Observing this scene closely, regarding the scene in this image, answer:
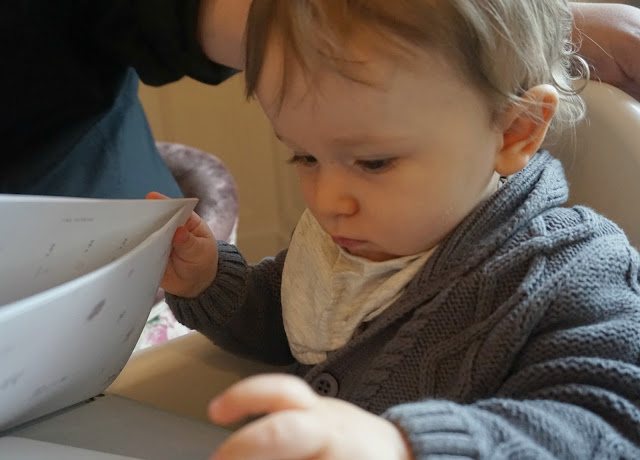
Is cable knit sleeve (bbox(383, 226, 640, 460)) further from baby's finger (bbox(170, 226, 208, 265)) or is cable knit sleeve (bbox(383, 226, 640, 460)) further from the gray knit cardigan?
baby's finger (bbox(170, 226, 208, 265))

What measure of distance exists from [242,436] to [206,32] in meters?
0.50

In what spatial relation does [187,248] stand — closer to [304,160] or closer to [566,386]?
[304,160]

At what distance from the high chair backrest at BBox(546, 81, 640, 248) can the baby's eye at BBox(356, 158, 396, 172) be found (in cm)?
22

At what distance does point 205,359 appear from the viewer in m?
0.69

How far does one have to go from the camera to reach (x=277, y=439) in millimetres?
309

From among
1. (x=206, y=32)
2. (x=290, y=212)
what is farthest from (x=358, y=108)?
(x=290, y=212)

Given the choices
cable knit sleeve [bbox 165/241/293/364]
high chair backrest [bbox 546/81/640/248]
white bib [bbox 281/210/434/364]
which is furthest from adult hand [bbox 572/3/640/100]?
cable knit sleeve [bbox 165/241/293/364]

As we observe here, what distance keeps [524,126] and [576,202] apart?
0.49 feet

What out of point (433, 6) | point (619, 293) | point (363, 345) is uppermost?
point (433, 6)

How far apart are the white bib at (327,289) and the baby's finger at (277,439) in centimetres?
25

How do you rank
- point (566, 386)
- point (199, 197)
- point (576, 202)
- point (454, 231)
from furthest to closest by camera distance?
point (199, 197), point (576, 202), point (454, 231), point (566, 386)

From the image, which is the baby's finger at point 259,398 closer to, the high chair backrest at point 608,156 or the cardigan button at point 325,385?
the cardigan button at point 325,385

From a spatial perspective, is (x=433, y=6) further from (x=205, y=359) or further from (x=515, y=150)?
(x=205, y=359)

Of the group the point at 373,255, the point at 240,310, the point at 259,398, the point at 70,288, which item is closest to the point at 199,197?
the point at 240,310
